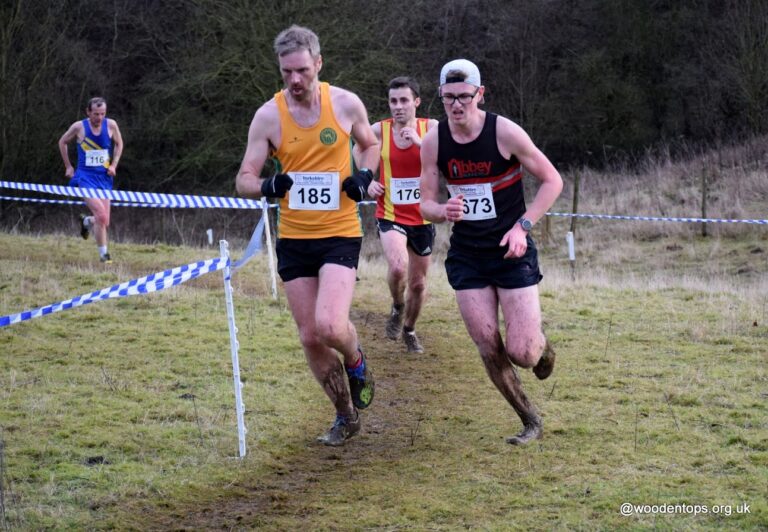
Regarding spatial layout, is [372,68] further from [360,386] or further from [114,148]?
[360,386]

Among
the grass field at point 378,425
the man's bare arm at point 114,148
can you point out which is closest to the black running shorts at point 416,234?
the grass field at point 378,425

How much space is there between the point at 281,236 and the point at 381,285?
6.76 meters

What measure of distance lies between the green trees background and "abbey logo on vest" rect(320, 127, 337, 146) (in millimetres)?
18484

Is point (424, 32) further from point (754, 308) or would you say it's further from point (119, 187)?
point (754, 308)

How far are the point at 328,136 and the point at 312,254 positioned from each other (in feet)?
2.22

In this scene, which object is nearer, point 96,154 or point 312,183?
point 312,183

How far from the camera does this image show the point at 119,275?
1220 centimetres

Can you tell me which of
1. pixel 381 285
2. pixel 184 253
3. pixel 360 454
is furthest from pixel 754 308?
pixel 184 253

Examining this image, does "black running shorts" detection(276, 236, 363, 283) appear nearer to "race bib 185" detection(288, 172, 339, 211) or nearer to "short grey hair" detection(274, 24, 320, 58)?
"race bib 185" detection(288, 172, 339, 211)

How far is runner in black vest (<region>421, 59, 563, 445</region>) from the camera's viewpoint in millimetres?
5859

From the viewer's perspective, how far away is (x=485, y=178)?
594 centimetres

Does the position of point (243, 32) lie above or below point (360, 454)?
above

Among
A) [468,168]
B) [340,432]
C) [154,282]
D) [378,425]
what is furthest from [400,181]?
[154,282]

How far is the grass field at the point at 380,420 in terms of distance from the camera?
16.4ft
